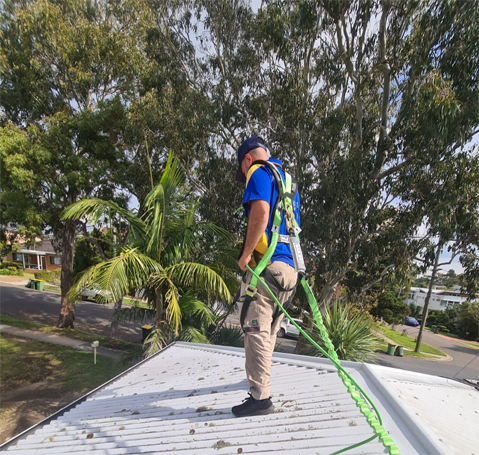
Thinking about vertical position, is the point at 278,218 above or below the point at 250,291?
above

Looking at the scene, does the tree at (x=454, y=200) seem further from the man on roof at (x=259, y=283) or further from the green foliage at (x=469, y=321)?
the green foliage at (x=469, y=321)

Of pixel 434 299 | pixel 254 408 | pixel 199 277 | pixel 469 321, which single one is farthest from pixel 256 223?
pixel 434 299

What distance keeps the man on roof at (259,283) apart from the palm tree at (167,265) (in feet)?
7.86

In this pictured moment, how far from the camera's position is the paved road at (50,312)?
1527cm

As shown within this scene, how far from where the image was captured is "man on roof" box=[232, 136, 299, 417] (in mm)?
2021

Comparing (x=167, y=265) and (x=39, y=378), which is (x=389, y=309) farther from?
(x=39, y=378)

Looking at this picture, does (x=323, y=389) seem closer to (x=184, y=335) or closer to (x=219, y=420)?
(x=219, y=420)

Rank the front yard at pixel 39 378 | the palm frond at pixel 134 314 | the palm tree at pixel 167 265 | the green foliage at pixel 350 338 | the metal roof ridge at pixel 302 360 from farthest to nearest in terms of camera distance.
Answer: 1. the front yard at pixel 39 378
2. the palm frond at pixel 134 314
3. the green foliage at pixel 350 338
4. the palm tree at pixel 167 265
5. the metal roof ridge at pixel 302 360

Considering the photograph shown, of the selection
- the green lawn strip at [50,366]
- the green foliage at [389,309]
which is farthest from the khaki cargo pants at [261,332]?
the green foliage at [389,309]

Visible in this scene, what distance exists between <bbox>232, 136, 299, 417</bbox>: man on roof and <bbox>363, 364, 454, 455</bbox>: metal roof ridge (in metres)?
0.74

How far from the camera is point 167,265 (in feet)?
16.2

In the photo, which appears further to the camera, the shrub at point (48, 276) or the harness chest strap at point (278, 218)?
the shrub at point (48, 276)

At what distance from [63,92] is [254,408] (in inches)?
437

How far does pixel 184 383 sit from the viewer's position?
288cm
